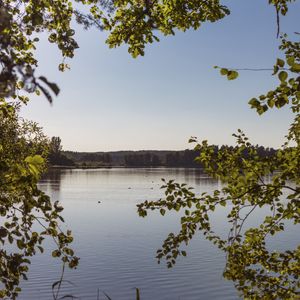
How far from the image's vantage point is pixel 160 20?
716cm

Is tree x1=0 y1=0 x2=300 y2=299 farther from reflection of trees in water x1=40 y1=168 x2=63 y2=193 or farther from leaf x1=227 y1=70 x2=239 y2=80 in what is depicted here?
reflection of trees in water x1=40 y1=168 x2=63 y2=193

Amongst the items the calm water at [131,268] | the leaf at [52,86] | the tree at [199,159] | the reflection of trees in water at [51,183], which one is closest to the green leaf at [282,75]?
the tree at [199,159]

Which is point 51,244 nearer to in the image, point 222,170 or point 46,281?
point 46,281

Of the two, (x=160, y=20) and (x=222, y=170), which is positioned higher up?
(x=160, y=20)

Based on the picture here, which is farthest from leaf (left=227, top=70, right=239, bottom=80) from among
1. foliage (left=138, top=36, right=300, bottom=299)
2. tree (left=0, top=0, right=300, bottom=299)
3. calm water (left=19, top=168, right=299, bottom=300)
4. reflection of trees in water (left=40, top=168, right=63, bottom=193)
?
reflection of trees in water (left=40, top=168, right=63, bottom=193)

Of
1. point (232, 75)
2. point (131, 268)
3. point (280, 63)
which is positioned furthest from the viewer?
point (131, 268)

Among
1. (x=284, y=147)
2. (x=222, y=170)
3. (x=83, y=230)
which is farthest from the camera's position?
(x=83, y=230)

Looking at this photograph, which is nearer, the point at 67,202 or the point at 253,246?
the point at 253,246

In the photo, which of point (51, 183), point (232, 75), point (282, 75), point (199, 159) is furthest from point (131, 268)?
point (51, 183)

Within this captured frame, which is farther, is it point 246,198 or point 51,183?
point 51,183

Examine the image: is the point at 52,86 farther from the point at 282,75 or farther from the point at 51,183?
the point at 51,183

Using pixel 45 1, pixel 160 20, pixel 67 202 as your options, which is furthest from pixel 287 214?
pixel 67 202

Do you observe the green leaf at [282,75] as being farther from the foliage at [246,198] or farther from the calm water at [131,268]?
the calm water at [131,268]

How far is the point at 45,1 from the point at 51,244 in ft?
114
